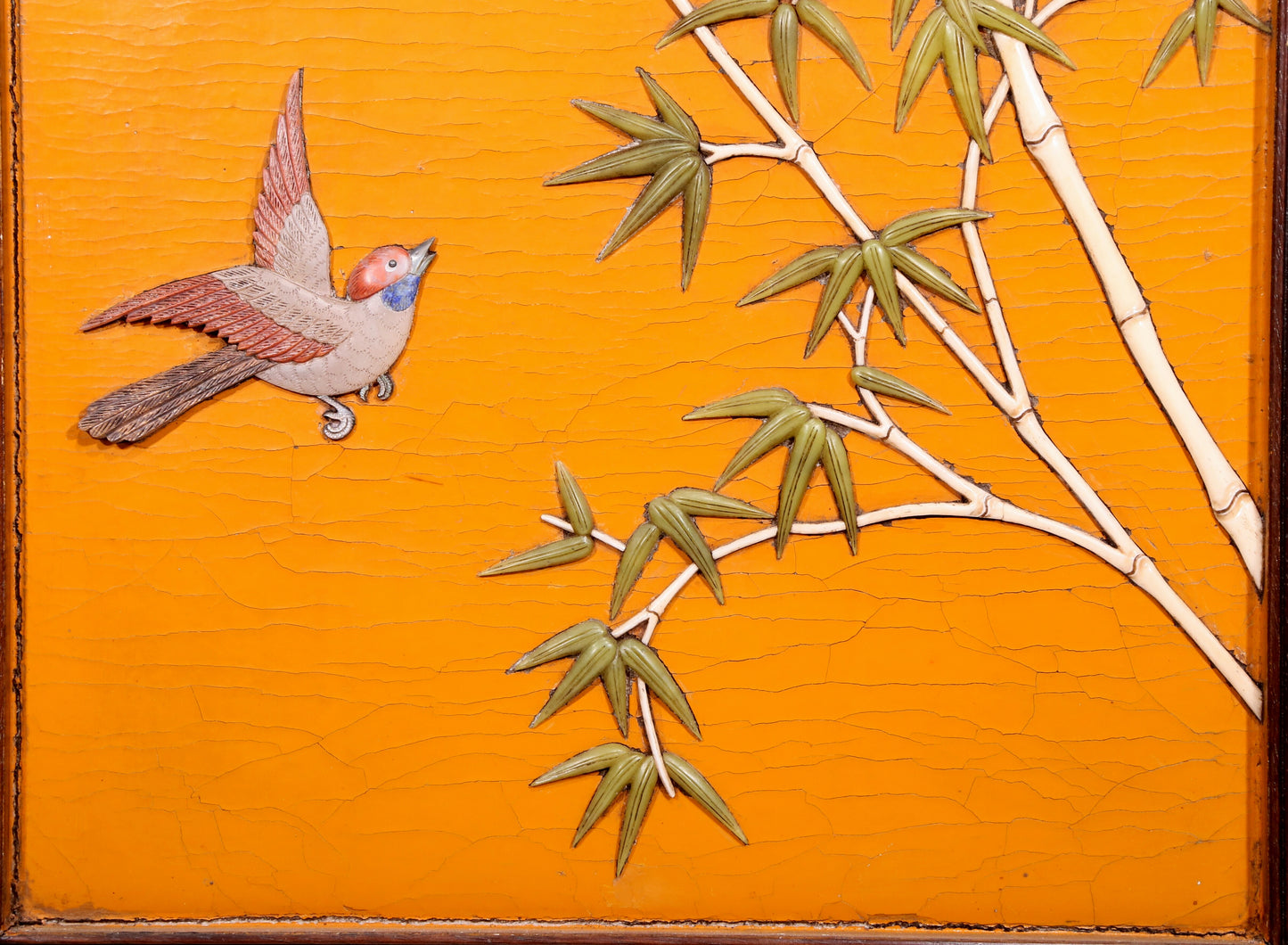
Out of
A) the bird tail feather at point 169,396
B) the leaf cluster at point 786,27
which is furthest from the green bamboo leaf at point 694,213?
the bird tail feather at point 169,396

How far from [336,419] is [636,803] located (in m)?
0.48

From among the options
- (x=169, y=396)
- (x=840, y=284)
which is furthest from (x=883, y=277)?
(x=169, y=396)

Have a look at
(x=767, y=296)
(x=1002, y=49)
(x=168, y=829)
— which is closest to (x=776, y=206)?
(x=767, y=296)

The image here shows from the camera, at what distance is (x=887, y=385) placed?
68cm

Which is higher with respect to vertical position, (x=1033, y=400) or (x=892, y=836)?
(x=1033, y=400)

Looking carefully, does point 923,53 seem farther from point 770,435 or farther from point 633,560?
point 633,560

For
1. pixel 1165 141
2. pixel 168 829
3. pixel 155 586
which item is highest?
pixel 1165 141

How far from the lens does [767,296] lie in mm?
693

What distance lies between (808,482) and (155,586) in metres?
0.67

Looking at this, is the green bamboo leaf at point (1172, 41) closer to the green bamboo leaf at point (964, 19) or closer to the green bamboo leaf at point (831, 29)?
the green bamboo leaf at point (964, 19)

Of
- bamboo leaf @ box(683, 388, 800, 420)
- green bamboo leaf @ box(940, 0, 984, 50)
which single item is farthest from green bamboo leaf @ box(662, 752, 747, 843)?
green bamboo leaf @ box(940, 0, 984, 50)

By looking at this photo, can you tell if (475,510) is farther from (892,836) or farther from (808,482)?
(892,836)

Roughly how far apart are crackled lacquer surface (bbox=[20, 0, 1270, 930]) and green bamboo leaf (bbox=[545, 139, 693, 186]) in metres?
0.02

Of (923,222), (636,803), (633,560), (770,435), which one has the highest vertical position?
(923,222)
